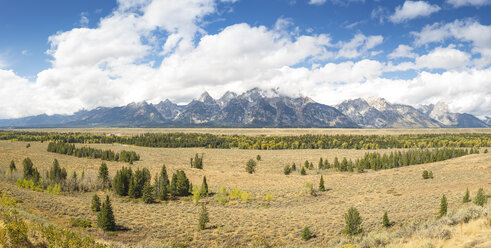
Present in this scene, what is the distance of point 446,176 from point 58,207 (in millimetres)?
78475

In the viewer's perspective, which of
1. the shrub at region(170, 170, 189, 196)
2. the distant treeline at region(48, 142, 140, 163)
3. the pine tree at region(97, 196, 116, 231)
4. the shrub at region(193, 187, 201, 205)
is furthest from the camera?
the distant treeline at region(48, 142, 140, 163)

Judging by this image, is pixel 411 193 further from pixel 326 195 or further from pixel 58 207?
pixel 58 207

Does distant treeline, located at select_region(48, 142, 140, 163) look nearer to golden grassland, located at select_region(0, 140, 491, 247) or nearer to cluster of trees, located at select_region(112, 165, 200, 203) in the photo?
golden grassland, located at select_region(0, 140, 491, 247)

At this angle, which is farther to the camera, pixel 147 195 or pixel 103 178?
pixel 103 178

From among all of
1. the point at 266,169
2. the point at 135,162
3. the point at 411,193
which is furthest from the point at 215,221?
the point at 135,162

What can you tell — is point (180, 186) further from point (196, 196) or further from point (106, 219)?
point (106, 219)

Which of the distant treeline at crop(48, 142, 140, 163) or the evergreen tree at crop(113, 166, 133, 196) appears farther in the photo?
the distant treeline at crop(48, 142, 140, 163)

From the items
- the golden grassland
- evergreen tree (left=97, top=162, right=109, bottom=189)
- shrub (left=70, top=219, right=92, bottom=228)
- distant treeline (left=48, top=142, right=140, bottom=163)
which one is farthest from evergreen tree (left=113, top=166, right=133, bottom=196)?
distant treeline (left=48, top=142, right=140, bottom=163)

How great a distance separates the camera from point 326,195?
52469 mm

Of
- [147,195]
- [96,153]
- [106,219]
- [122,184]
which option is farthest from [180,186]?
[96,153]

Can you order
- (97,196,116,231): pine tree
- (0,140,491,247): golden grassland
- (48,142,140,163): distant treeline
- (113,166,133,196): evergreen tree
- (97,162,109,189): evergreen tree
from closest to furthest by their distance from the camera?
(0,140,491,247): golden grassland
(97,196,116,231): pine tree
(113,166,133,196): evergreen tree
(97,162,109,189): evergreen tree
(48,142,140,163): distant treeline

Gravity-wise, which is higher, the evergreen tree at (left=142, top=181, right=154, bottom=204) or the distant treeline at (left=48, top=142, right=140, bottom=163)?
the distant treeline at (left=48, top=142, right=140, bottom=163)

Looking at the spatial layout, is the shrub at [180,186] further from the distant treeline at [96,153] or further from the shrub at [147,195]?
the distant treeline at [96,153]

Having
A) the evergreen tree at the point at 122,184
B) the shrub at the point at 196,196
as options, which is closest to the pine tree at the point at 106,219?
the shrub at the point at 196,196
